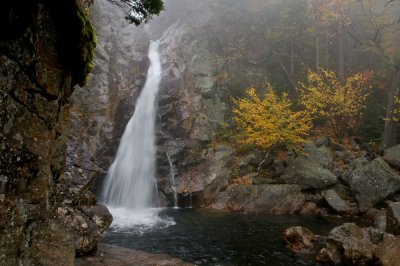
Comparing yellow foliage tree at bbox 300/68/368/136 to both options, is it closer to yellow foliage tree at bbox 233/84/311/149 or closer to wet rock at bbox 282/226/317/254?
yellow foliage tree at bbox 233/84/311/149

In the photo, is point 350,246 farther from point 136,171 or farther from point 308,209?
point 136,171

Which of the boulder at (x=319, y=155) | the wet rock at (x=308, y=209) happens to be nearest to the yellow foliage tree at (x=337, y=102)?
the boulder at (x=319, y=155)

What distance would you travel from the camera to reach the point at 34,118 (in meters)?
4.52

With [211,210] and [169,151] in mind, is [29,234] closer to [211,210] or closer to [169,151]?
[211,210]

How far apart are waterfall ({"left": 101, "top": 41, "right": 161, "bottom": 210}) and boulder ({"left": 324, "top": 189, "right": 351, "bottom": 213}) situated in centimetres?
1009

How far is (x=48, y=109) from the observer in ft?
15.9

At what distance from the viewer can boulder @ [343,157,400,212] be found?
16.6m

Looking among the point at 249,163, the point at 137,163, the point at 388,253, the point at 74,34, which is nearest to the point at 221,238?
the point at 388,253

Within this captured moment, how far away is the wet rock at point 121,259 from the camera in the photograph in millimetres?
8242

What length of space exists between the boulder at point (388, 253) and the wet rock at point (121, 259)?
5.40 meters

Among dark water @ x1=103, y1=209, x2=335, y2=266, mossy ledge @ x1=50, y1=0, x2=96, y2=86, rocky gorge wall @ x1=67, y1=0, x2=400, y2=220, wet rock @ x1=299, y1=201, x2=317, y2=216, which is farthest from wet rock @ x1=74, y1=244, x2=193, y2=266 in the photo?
wet rock @ x1=299, y1=201, x2=317, y2=216

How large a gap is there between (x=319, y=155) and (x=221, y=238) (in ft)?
33.2

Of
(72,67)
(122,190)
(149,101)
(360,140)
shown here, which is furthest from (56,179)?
(360,140)

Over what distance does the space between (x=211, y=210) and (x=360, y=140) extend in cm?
1191
